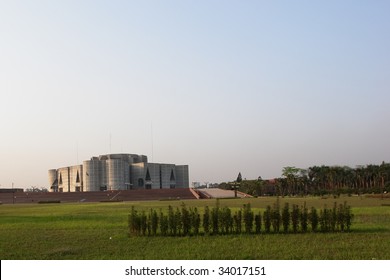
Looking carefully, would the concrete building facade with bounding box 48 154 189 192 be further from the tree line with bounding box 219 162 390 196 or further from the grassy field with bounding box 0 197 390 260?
the grassy field with bounding box 0 197 390 260

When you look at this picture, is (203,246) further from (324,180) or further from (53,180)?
(53,180)

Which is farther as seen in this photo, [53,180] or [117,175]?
[53,180]

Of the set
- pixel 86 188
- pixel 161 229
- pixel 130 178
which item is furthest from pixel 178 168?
pixel 161 229

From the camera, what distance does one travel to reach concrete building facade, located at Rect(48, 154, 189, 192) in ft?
351

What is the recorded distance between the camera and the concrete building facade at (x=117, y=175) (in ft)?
351

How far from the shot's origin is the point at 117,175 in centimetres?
10675

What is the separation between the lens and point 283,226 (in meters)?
12.6

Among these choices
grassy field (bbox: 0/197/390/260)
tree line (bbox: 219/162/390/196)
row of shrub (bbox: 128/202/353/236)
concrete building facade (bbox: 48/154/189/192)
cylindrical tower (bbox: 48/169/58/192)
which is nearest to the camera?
grassy field (bbox: 0/197/390/260)

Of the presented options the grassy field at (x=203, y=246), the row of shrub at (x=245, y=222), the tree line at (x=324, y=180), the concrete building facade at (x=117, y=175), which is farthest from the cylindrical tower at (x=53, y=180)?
the row of shrub at (x=245, y=222)

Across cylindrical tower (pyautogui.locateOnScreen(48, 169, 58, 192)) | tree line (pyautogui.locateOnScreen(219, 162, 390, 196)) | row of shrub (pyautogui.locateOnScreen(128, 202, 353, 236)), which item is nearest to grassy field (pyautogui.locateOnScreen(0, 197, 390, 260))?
row of shrub (pyautogui.locateOnScreen(128, 202, 353, 236))

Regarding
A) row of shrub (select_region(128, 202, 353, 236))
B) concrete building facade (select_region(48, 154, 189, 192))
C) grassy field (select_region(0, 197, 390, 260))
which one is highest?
concrete building facade (select_region(48, 154, 189, 192))

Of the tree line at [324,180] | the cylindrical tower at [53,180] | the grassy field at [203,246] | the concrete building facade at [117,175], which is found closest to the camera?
the grassy field at [203,246]

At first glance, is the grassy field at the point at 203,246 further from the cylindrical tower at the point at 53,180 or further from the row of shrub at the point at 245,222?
the cylindrical tower at the point at 53,180

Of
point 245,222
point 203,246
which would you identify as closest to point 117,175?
point 245,222
